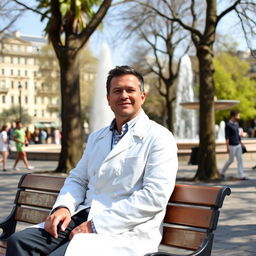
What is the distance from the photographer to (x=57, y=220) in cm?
392

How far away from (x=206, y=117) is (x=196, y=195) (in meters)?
10.3

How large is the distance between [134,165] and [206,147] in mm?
10484

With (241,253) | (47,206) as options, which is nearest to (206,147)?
(241,253)

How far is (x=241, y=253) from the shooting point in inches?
239

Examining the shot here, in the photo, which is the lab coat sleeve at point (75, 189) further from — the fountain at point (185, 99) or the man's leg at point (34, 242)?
the fountain at point (185, 99)

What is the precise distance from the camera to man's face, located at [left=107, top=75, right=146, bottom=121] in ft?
13.5

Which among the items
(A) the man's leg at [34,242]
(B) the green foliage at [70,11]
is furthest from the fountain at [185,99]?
(A) the man's leg at [34,242]

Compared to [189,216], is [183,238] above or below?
below

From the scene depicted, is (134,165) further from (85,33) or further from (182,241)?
(85,33)

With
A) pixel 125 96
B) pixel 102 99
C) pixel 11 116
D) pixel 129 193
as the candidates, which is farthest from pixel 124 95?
pixel 11 116

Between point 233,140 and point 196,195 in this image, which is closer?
point 196,195

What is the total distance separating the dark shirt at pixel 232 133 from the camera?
Answer: 47.6 feet

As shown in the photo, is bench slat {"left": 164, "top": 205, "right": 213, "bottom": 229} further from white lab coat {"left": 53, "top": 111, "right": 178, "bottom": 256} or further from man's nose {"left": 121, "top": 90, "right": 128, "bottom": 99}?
man's nose {"left": 121, "top": 90, "right": 128, "bottom": 99}

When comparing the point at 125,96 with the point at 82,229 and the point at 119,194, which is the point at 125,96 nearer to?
the point at 119,194
